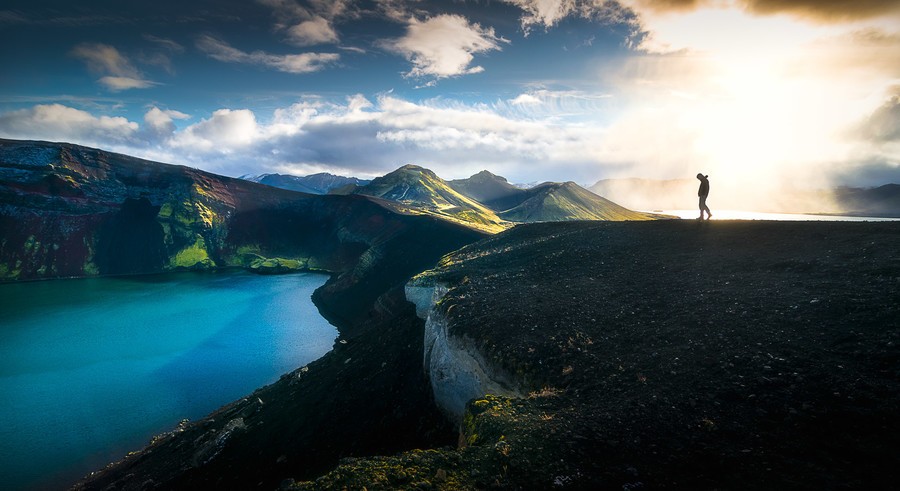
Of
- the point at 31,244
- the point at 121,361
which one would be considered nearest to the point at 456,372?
the point at 121,361

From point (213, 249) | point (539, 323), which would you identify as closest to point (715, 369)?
point (539, 323)

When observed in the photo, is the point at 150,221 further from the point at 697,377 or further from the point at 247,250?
the point at 697,377

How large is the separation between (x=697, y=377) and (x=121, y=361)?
68.7 metres

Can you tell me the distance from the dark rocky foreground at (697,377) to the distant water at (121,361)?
121 feet

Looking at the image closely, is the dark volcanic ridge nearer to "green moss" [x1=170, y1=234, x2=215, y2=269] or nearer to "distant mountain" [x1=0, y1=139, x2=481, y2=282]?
"distant mountain" [x1=0, y1=139, x2=481, y2=282]

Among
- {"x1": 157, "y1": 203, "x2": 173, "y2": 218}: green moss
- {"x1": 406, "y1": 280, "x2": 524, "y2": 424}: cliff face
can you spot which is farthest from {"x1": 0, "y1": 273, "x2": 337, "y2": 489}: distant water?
{"x1": 157, "y1": 203, "x2": 173, "y2": 218}: green moss

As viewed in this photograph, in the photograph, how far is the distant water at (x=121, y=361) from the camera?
34719 mm

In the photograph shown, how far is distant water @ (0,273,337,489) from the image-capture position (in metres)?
34.7

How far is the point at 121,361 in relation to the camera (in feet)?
174

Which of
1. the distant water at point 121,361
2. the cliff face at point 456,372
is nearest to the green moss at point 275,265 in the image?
Answer: the distant water at point 121,361

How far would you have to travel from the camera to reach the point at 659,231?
30109 millimetres

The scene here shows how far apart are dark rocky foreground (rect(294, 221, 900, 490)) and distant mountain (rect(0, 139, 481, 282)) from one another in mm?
83885

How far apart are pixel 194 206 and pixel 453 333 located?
163195mm

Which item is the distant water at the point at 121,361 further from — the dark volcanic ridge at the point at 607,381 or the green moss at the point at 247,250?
the green moss at the point at 247,250
